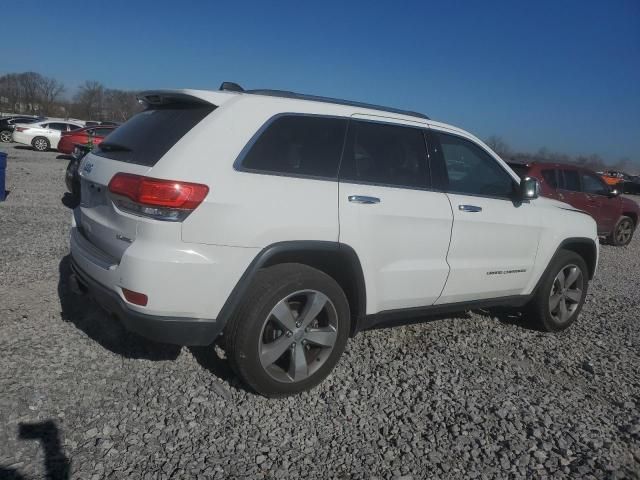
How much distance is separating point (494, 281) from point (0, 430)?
3.50 meters

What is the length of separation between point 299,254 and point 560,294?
9.84ft

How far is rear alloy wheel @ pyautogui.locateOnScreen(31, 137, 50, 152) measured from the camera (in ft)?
78.2

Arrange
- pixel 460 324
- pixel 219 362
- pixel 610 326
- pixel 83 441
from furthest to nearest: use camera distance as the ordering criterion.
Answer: pixel 610 326
pixel 460 324
pixel 219 362
pixel 83 441

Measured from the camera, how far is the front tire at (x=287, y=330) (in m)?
2.91

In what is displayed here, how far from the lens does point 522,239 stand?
167 inches

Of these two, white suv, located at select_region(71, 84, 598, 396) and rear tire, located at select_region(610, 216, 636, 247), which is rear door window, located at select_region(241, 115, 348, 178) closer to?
white suv, located at select_region(71, 84, 598, 396)

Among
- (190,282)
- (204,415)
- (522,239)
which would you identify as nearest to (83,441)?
(204,415)

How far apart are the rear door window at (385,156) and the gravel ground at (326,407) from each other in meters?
1.39

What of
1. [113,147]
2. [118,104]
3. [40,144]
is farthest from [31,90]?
[113,147]

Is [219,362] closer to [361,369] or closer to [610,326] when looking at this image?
[361,369]

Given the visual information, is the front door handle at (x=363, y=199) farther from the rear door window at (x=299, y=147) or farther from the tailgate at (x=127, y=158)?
the tailgate at (x=127, y=158)

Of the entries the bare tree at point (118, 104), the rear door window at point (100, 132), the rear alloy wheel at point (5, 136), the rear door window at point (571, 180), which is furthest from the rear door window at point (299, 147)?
the bare tree at point (118, 104)

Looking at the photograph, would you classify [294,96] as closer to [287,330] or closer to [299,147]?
[299,147]

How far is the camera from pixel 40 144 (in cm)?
2397
